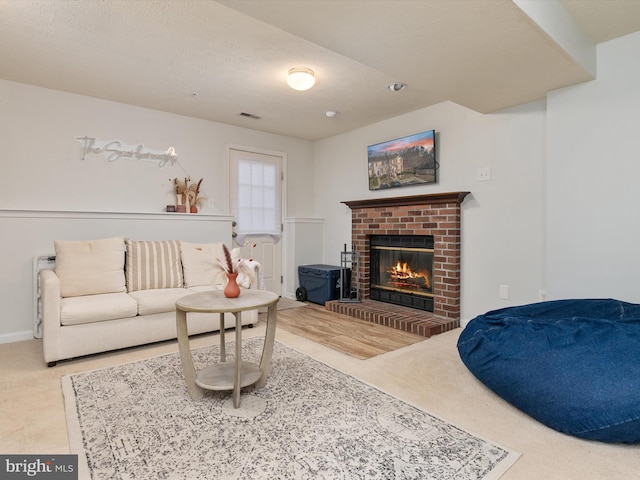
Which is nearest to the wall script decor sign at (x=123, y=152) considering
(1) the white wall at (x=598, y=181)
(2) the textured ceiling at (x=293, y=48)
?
(2) the textured ceiling at (x=293, y=48)

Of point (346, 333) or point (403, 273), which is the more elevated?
point (403, 273)

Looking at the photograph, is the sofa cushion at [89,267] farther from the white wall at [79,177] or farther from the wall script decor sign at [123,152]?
the wall script decor sign at [123,152]

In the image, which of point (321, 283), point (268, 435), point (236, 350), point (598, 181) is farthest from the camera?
point (321, 283)

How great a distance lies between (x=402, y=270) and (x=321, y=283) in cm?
112

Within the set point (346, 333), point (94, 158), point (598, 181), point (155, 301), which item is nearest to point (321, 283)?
point (346, 333)

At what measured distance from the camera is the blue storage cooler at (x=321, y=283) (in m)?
4.74

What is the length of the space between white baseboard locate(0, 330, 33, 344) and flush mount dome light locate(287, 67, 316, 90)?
3.44 m

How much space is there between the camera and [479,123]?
11.7ft

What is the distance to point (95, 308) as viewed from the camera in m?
2.76

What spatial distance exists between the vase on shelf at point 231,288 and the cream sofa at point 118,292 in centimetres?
16

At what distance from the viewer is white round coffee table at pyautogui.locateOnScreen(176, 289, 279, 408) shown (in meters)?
2.00

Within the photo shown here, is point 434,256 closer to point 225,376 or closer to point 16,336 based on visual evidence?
point 225,376

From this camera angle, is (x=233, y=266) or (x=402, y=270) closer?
(x=233, y=266)

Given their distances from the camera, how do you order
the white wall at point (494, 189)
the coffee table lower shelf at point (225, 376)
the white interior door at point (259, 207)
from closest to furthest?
the coffee table lower shelf at point (225, 376)
the white wall at point (494, 189)
the white interior door at point (259, 207)
